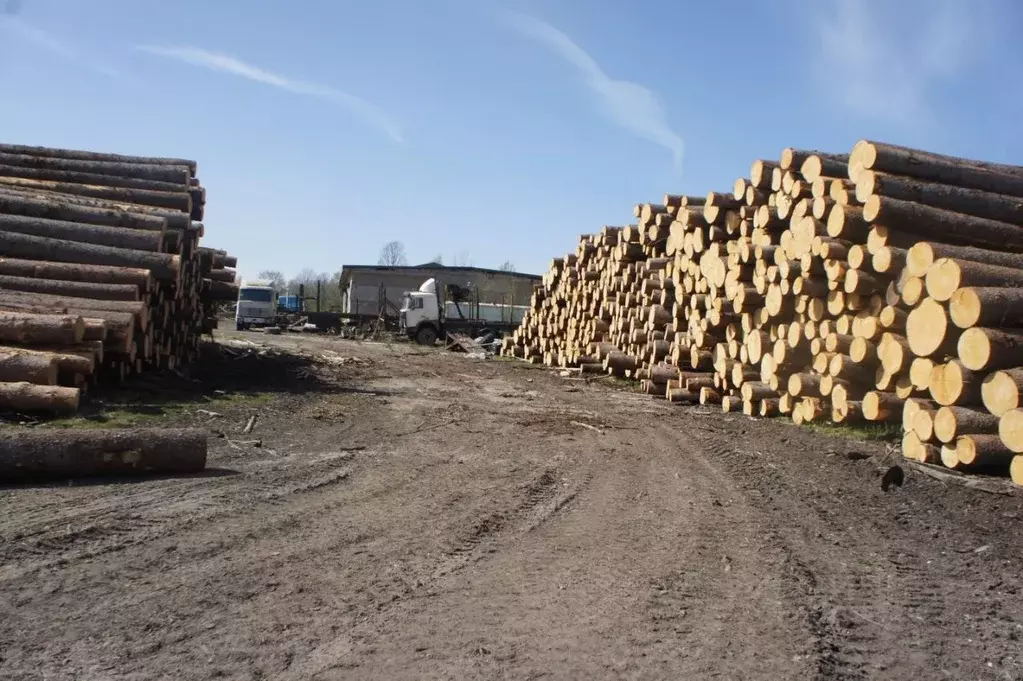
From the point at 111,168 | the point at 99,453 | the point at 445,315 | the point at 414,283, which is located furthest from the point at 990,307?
the point at 414,283

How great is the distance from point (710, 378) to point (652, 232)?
3654 millimetres

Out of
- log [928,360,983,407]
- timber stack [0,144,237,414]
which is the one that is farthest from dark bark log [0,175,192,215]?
log [928,360,983,407]

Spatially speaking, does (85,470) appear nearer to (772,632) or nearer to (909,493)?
(772,632)

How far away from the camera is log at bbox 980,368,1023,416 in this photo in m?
6.60

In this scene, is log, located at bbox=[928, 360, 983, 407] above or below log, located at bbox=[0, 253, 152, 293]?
below

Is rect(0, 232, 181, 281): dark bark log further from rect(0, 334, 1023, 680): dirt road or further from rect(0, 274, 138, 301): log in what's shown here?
rect(0, 334, 1023, 680): dirt road

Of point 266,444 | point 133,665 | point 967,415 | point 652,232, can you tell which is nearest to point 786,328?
point 967,415

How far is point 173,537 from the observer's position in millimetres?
4867

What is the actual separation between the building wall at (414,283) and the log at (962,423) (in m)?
30.0

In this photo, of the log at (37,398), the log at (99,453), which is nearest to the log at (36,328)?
the log at (37,398)

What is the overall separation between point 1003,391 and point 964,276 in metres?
1.22

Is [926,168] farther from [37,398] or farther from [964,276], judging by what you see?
[37,398]

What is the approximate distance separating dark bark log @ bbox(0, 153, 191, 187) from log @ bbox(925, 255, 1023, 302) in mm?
13541

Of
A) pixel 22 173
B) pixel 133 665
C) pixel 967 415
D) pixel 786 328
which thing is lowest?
pixel 133 665
